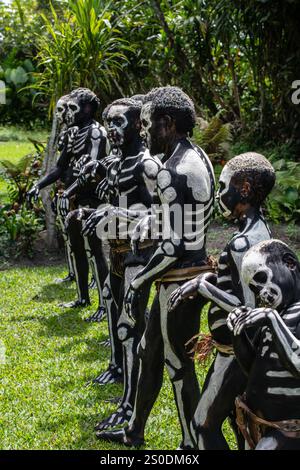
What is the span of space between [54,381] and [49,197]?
15.5 ft

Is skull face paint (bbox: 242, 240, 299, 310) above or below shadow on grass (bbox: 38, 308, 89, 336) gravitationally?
above

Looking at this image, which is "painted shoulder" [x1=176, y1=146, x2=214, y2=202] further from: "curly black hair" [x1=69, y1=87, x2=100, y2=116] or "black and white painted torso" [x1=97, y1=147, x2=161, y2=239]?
"curly black hair" [x1=69, y1=87, x2=100, y2=116]

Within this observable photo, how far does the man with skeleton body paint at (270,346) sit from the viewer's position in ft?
10.3

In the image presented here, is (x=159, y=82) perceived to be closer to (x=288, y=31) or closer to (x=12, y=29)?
(x=288, y=31)

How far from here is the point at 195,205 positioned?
3986 mm

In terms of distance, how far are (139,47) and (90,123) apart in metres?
7.73

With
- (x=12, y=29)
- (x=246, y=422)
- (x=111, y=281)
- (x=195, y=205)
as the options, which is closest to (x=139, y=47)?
(x=12, y=29)

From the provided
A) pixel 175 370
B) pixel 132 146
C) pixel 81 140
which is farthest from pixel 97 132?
pixel 175 370

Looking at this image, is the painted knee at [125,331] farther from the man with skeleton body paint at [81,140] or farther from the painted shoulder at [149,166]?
the man with skeleton body paint at [81,140]

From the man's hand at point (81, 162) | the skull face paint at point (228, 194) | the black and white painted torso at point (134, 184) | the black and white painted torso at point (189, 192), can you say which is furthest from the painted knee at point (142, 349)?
the man's hand at point (81, 162)

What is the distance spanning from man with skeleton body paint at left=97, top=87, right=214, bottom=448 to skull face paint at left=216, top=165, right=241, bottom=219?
0.98ft

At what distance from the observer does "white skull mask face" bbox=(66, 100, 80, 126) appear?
7.05 metres

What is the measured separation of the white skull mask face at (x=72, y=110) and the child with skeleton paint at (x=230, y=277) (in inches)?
141

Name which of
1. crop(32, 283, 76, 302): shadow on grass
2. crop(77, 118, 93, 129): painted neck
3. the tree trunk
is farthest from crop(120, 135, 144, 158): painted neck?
the tree trunk
